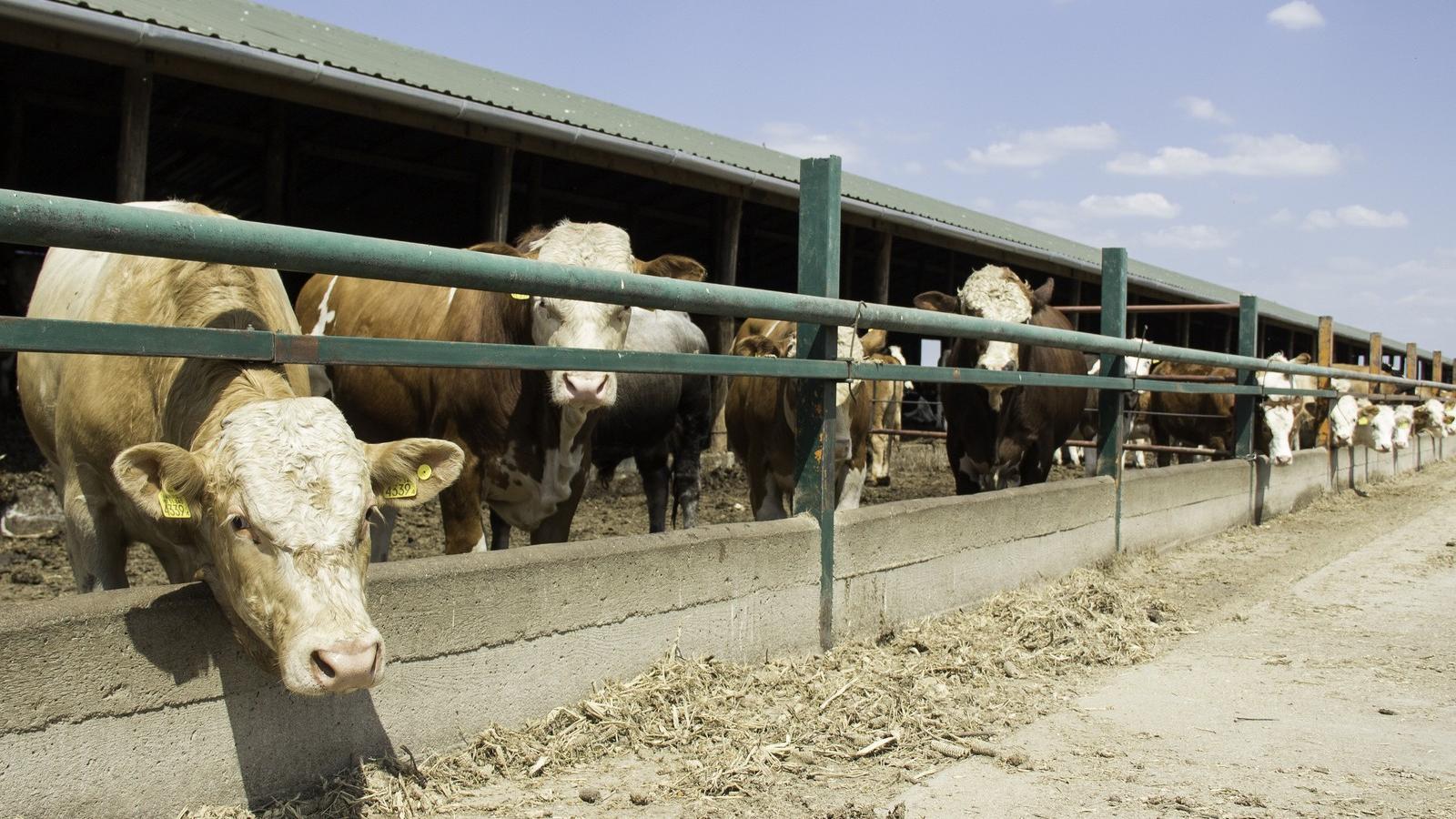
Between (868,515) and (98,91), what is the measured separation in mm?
10300

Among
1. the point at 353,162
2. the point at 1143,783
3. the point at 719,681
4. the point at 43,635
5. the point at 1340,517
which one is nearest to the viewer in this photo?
the point at 43,635

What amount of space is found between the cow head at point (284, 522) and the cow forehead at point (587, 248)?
7.48 feet

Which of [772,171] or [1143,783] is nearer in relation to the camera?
[1143,783]

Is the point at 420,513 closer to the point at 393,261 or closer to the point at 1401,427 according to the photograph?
the point at 393,261

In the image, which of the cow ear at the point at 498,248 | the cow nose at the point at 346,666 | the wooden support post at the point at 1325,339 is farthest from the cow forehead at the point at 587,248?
the wooden support post at the point at 1325,339

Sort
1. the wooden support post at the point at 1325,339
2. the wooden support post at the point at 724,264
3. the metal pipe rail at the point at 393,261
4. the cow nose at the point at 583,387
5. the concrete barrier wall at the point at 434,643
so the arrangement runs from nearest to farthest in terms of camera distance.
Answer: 1. the metal pipe rail at the point at 393,261
2. the concrete barrier wall at the point at 434,643
3. the cow nose at the point at 583,387
4. the wooden support post at the point at 724,264
5. the wooden support post at the point at 1325,339

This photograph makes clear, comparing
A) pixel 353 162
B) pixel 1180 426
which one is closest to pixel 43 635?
pixel 353 162

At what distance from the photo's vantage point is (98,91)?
1121 centimetres

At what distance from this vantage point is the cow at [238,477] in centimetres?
223

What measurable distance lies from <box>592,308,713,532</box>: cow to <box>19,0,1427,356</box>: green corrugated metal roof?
276 cm

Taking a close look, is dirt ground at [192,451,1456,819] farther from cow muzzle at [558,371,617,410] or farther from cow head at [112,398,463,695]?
cow muzzle at [558,371,617,410]

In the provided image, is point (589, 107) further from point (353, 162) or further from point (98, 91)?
point (98, 91)

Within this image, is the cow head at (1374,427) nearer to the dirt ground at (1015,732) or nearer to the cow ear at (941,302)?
the cow ear at (941,302)

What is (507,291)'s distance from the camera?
2.93 metres
